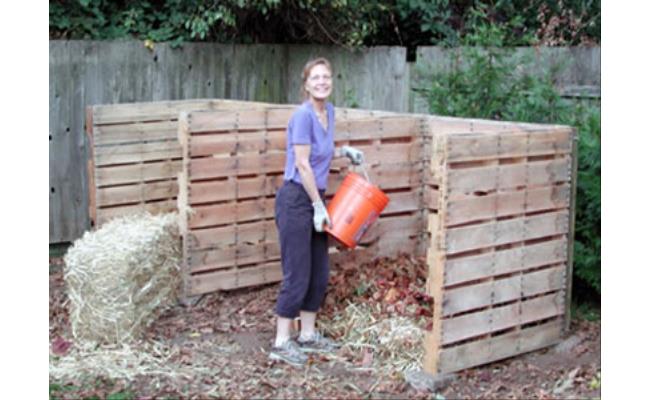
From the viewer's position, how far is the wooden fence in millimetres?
9820

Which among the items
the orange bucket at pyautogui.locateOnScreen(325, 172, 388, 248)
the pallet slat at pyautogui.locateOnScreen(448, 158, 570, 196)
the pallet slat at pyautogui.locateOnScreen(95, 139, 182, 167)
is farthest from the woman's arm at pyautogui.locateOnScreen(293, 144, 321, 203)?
the pallet slat at pyautogui.locateOnScreen(95, 139, 182, 167)

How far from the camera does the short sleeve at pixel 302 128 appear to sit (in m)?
6.39

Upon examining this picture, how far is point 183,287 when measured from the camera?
770 centimetres

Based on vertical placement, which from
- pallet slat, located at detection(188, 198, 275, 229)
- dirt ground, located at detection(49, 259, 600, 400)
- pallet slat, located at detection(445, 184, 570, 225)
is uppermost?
pallet slat, located at detection(445, 184, 570, 225)

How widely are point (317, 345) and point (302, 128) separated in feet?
5.21

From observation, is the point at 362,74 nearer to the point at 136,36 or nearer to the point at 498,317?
the point at 136,36

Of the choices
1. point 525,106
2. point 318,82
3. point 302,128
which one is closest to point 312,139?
point 302,128

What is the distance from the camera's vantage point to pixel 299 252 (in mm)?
6566

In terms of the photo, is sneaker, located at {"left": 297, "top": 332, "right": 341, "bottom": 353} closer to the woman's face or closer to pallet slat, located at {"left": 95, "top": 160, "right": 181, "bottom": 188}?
the woman's face

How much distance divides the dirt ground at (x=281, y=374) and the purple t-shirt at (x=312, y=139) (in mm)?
1289

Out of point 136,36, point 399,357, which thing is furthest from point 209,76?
point 399,357

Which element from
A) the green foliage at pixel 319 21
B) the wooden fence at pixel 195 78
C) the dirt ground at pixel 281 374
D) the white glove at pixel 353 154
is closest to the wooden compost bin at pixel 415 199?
the dirt ground at pixel 281 374

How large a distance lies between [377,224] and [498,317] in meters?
1.76

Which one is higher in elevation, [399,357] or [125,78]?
[125,78]
